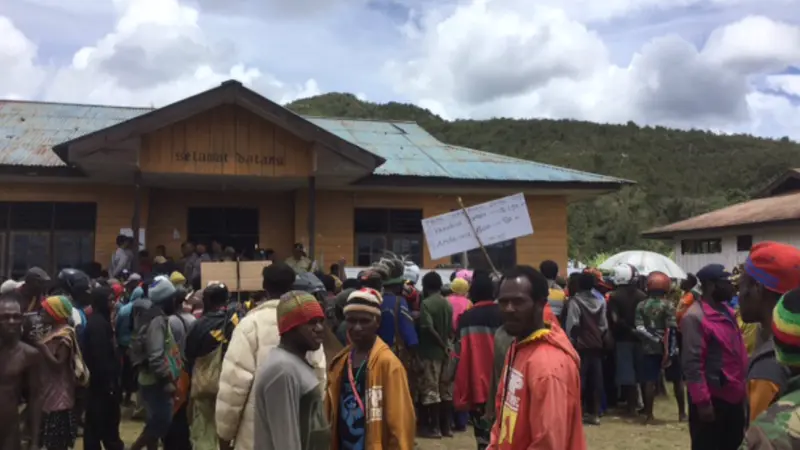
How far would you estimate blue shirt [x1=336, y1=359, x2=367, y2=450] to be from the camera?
369 centimetres

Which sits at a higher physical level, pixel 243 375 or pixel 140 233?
pixel 140 233

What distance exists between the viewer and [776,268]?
3.01 metres

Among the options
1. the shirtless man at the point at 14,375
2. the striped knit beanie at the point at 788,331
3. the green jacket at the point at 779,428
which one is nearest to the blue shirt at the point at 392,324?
the shirtless man at the point at 14,375

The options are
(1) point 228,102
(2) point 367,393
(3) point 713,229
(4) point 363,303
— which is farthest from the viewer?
(3) point 713,229

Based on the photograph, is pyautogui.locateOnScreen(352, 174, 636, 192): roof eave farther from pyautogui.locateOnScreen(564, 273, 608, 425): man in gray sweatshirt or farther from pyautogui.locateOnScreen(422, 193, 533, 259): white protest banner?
pyautogui.locateOnScreen(564, 273, 608, 425): man in gray sweatshirt

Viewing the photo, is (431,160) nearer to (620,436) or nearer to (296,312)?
(620,436)

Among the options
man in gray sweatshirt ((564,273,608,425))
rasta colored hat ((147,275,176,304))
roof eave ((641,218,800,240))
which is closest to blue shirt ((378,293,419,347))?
rasta colored hat ((147,275,176,304))

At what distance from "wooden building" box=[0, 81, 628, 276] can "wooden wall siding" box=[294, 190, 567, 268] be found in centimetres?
2

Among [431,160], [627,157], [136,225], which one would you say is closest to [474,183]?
[431,160]

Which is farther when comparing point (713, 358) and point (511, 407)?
point (713, 358)

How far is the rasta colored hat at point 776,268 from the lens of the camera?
2.99 meters

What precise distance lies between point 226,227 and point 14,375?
9.67 meters

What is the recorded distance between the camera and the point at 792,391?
2.10 metres

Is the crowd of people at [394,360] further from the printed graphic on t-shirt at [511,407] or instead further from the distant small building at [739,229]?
the distant small building at [739,229]
